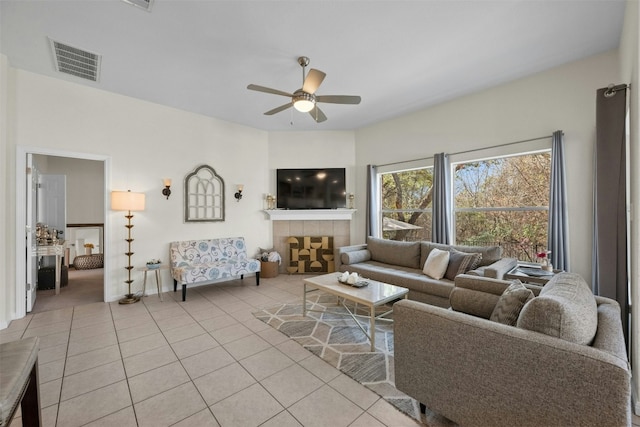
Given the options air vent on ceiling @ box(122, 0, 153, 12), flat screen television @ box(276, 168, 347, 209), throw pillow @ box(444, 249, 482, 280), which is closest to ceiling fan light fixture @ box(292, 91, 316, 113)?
air vent on ceiling @ box(122, 0, 153, 12)

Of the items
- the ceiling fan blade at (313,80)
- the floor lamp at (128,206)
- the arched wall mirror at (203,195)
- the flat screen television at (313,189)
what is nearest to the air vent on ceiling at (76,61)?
the floor lamp at (128,206)

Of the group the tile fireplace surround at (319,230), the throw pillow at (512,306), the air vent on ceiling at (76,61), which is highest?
the air vent on ceiling at (76,61)

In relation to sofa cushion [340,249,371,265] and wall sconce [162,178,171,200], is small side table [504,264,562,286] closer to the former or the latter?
sofa cushion [340,249,371,265]

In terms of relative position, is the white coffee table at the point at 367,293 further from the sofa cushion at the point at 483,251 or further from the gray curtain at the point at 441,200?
the gray curtain at the point at 441,200

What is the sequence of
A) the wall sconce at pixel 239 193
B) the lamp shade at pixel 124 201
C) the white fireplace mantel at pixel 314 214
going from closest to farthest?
the lamp shade at pixel 124 201 → the wall sconce at pixel 239 193 → the white fireplace mantel at pixel 314 214

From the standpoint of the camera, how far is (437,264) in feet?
11.2

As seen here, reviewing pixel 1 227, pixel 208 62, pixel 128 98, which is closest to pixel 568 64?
pixel 208 62

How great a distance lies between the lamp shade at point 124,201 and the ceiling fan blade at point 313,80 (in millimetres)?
2905

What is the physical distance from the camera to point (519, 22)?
2.42m

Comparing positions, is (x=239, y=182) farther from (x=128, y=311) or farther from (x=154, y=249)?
(x=128, y=311)

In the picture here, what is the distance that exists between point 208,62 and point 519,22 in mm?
3210

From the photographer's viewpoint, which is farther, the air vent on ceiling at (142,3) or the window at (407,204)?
the window at (407,204)

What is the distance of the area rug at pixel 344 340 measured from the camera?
6.44ft

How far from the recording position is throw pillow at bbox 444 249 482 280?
3.25 meters
